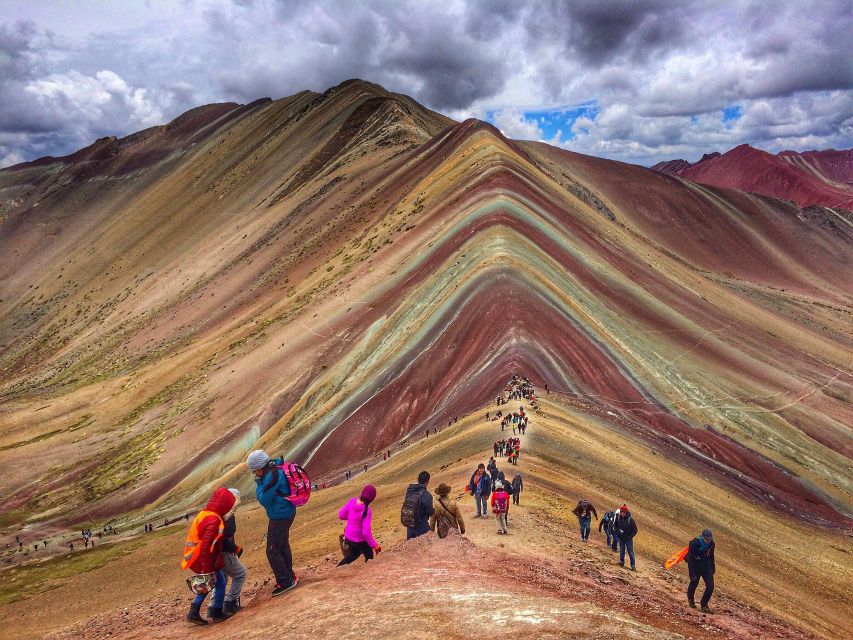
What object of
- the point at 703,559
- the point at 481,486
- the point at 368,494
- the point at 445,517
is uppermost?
the point at 481,486

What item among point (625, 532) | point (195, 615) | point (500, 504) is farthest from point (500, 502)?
point (195, 615)

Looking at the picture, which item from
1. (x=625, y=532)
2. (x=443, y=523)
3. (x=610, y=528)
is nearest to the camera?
(x=443, y=523)

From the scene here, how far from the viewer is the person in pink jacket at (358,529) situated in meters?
10.7

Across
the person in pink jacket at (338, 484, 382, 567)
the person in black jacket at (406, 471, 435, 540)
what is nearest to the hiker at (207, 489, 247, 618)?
the person in pink jacket at (338, 484, 382, 567)

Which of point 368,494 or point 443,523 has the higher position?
point 368,494

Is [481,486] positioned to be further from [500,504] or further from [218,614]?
[218,614]

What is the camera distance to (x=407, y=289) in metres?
46.7

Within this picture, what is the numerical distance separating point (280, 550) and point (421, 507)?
2.77m

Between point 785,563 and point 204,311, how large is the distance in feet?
209

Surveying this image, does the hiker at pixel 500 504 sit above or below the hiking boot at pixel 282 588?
above

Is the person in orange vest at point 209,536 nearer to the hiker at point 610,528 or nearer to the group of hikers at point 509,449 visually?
the hiker at point 610,528

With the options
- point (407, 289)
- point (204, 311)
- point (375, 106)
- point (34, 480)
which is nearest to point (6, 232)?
point (375, 106)

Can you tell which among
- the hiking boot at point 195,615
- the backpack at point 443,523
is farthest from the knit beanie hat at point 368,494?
the hiking boot at point 195,615

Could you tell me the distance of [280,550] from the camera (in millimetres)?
10094
